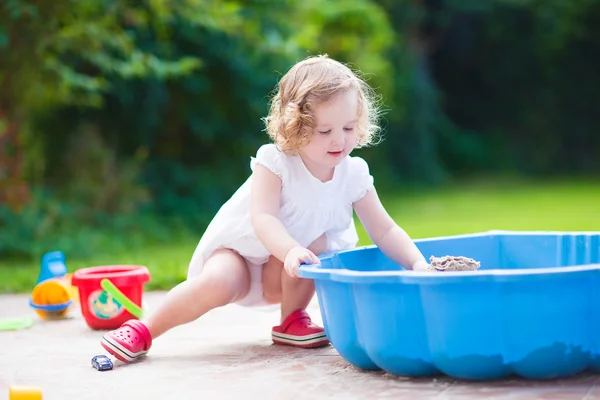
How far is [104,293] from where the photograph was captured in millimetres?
2982

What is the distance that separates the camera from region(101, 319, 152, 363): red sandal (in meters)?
2.46

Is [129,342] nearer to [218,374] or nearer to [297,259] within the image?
[218,374]

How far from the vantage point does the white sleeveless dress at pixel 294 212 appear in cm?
262

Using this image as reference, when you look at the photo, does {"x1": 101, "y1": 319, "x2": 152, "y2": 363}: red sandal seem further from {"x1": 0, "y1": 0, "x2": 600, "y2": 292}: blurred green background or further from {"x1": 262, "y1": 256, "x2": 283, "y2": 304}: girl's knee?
{"x1": 0, "y1": 0, "x2": 600, "y2": 292}: blurred green background

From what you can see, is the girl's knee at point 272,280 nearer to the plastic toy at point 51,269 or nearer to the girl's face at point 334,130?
the girl's face at point 334,130

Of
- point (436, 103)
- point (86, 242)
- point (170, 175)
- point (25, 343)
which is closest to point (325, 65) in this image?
point (25, 343)

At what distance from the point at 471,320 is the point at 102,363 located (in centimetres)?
100

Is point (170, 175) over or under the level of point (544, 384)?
over

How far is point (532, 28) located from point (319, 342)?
11.9 metres

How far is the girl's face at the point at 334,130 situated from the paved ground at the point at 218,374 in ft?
1.84

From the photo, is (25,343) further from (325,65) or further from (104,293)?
(325,65)

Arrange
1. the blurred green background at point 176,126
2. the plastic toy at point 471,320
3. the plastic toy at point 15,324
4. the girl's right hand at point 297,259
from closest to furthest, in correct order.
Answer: the plastic toy at point 471,320
the girl's right hand at point 297,259
the plastic toy at point 15,324
the blurred green background at point 176,126

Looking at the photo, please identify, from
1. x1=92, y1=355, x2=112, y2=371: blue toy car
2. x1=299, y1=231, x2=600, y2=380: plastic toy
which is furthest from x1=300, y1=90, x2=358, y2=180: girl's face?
x1=92, y1=355, x2=112, y2=371: blue toy car

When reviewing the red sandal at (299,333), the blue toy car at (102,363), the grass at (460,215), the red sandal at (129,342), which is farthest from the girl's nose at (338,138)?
the grass at (460,215)
